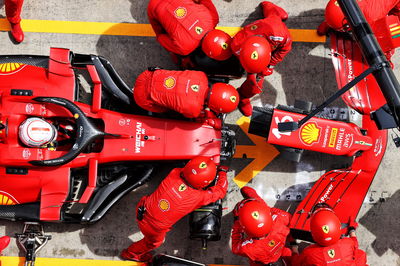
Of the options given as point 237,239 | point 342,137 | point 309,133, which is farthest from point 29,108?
point 342,137

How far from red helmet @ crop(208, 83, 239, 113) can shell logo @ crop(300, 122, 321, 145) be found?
3.88 ft

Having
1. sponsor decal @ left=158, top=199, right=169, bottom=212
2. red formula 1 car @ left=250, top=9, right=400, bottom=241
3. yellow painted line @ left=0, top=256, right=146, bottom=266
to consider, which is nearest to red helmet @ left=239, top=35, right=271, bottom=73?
red formula 1 car @ left=250, top=9, right=400, bottom=241

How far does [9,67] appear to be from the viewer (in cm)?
552

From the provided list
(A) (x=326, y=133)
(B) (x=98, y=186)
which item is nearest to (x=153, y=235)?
(B) (x=98, y=186)

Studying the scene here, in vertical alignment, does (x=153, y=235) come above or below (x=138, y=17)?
below

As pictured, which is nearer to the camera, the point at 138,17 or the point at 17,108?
the point at 17,108

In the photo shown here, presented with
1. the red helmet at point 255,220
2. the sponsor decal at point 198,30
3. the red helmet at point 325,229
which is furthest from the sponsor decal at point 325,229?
the sponsor decal at point 198,30

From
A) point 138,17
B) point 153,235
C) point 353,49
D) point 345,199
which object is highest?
point 138,17

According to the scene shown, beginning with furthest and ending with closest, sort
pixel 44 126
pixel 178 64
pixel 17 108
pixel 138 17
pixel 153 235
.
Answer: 1. pixel 138 17
2. pixel 178 64
3. pixel 153 235
4. pixel 17 108
5. pixel 44 126

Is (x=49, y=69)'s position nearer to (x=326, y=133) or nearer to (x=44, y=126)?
(x=44, y=126)

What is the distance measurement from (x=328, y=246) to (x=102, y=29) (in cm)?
489

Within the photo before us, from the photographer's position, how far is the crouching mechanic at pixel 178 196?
495 cm

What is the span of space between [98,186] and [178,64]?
7.39 feet

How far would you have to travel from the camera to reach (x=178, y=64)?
612 centimetres
